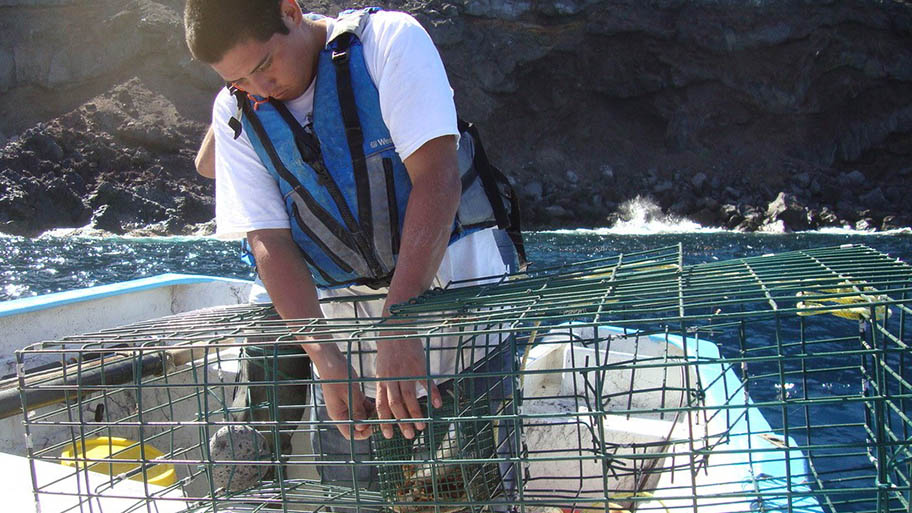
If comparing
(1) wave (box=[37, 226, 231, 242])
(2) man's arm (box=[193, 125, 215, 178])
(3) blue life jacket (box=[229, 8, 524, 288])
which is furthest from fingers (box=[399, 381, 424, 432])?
(1) wave (box=[37, 226, 231, 242])

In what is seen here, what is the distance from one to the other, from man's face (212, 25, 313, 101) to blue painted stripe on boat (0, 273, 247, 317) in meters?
2.61

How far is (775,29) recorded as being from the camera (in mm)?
34531

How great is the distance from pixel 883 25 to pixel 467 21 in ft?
62.9

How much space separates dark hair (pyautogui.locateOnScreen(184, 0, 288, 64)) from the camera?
1652 mm

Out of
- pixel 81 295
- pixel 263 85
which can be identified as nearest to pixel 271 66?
pixel 263 85

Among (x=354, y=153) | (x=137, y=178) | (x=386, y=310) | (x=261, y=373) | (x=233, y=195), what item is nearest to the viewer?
(x=386, y=310)

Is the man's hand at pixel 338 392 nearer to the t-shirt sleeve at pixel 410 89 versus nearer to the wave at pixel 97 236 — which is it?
the t-shirt sleeve at pixel 410 89

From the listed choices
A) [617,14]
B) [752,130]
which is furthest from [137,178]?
[752,130]

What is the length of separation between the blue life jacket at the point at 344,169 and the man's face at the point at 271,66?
0.15ft

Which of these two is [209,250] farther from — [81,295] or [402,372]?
[402,372]

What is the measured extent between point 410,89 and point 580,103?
37.4m

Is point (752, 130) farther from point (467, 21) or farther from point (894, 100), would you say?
point (467, 21)

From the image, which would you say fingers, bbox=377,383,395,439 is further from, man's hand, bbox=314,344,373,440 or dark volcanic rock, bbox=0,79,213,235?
dark volcanic rock, bbox=0,79,213,235

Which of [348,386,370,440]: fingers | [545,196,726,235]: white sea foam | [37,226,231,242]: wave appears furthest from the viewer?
[545,196,726,235]: white sea foam
